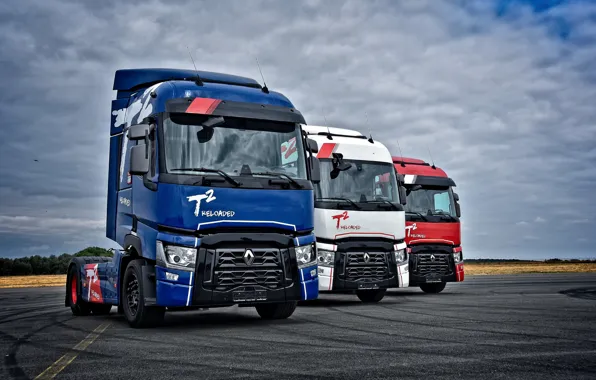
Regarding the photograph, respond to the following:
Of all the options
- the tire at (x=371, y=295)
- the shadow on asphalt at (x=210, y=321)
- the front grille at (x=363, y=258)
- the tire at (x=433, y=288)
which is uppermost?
the front grille at (x=363, y=258)

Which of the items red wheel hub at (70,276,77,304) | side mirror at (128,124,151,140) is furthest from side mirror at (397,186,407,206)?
red wheel hub at (70,276,77,304)

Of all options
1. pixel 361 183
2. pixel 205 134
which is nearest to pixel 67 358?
pixel 205 134

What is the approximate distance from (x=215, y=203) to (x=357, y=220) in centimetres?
514

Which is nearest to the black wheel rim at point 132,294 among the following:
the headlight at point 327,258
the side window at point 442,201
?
the headlight at point 327,258

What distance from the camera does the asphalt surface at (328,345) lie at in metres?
6.28

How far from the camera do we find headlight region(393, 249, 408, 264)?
14578 millimetres

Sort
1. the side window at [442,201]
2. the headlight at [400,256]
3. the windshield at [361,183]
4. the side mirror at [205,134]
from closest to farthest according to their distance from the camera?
1. the side mirror at [205,134]
2. the windshield at [361,183]
3. the headlight at [400,256]
4. the side window at [442,201]

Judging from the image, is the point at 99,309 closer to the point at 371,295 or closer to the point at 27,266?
the point at 371,295

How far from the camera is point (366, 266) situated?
14266 mm

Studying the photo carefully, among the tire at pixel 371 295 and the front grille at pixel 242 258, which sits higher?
the front grille at pixel 242 258

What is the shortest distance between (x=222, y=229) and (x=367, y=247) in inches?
201

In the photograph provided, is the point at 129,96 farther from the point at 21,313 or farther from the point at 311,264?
the point at 21,313

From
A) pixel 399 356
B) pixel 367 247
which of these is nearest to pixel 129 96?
pixel 367 247

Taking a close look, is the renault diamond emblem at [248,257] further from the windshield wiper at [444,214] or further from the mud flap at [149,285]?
the windshield wiper at [444,214]
